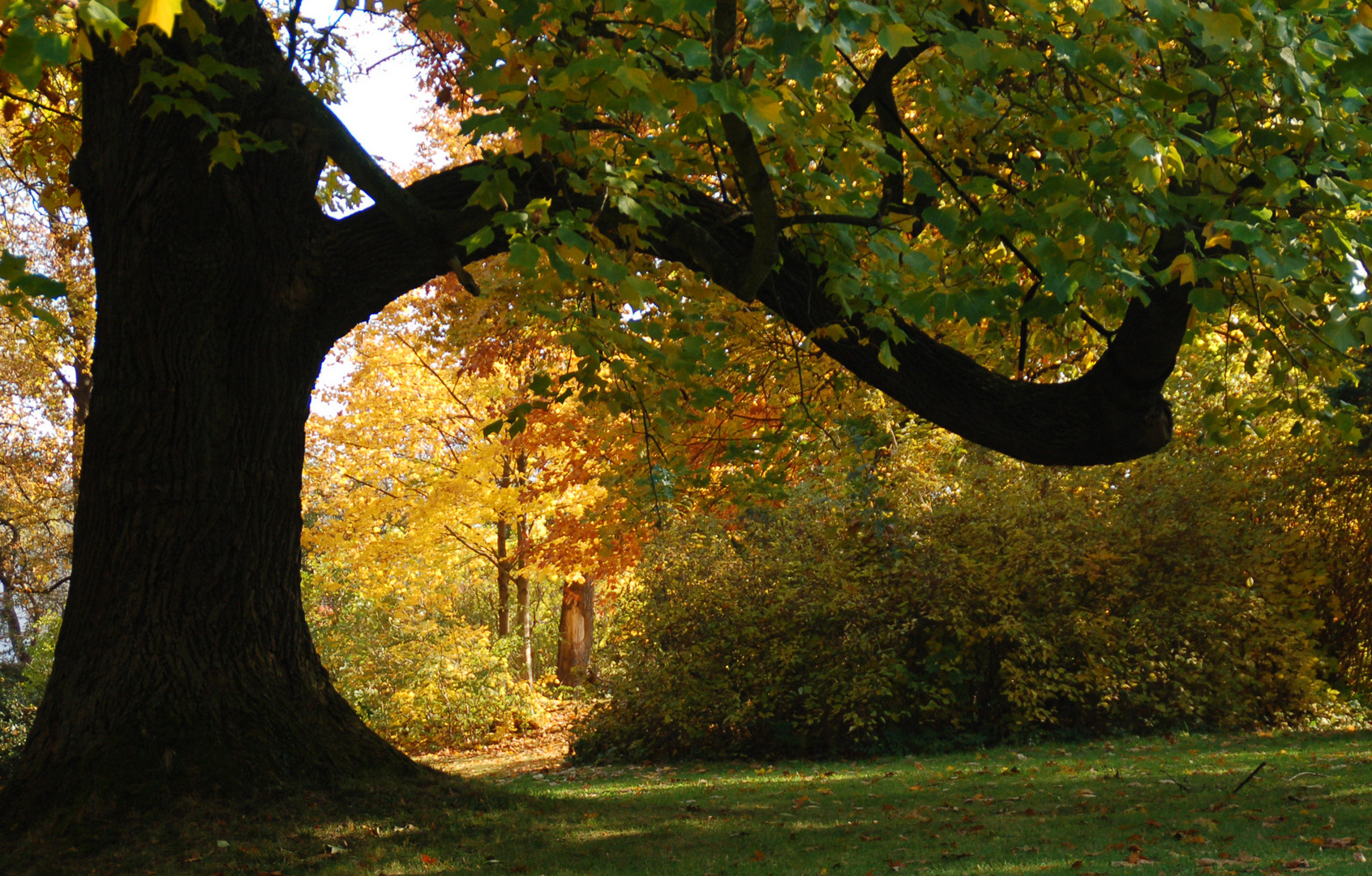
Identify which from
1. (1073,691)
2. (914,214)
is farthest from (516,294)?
(1073,691)

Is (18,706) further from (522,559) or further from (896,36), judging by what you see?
(896,36)

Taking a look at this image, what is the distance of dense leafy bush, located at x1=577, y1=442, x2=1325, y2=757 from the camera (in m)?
10.6

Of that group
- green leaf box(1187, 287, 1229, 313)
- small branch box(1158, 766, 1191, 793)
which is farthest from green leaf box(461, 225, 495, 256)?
small branch box(1158, 766, 1191, 793)

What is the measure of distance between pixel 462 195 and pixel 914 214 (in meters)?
2.55

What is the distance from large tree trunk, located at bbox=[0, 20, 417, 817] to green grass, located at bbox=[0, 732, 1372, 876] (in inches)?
13.8

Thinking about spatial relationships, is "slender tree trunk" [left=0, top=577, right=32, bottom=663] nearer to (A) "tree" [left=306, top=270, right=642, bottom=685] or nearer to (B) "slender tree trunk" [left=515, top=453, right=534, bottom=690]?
(A) "tree" [left=306, top=270, right=642, bottom=685]

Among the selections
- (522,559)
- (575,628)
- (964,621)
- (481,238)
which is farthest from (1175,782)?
(575,628)

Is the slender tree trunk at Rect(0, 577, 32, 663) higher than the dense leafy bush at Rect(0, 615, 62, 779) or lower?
higher

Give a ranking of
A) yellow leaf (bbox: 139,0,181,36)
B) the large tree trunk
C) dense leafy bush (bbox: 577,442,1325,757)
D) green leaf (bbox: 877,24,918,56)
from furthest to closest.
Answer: dense leafy bush (bbox: 577,442,1325,757)
the large tree trunk
green leaf (bbox: 877,24,918,56)
yellow leaf (bbox: 139,0,181,36)

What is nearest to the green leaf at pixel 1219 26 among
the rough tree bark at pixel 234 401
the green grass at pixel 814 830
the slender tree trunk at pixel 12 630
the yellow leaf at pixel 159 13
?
the rough tree bark at pixel 234 401

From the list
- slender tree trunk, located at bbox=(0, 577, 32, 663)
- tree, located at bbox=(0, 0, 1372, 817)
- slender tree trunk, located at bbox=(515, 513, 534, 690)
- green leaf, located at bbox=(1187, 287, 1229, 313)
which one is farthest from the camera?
slender tree trunk, located at bbox=(0, 577, 32, 663)

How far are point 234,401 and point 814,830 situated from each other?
3.91 meters

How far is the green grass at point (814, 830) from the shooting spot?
14.4ft

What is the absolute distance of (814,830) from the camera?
577 centimetres
